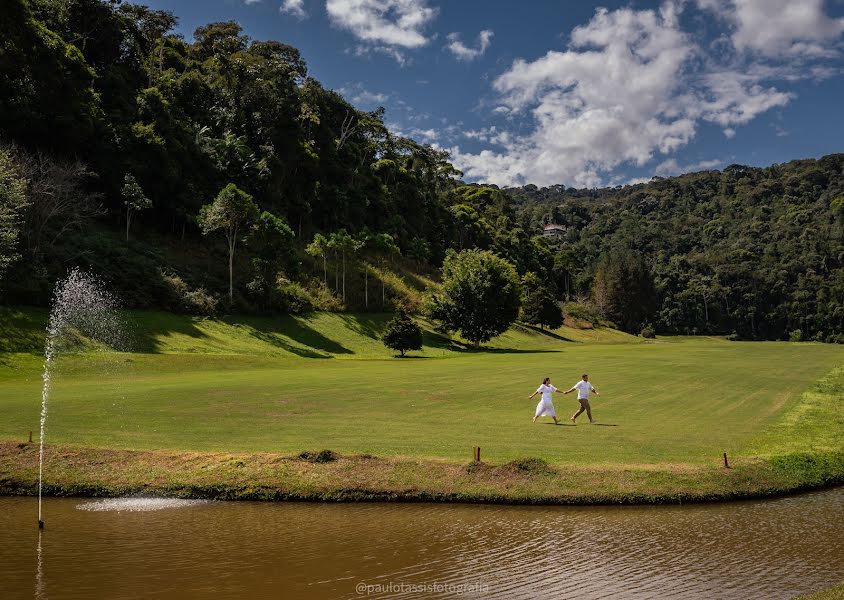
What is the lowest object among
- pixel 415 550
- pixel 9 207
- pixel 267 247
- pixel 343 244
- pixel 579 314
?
pixel 415 550

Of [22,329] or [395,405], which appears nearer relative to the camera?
[395,405]

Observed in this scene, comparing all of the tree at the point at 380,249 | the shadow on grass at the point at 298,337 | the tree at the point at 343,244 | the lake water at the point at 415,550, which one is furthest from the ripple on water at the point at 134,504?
the tree at the point at 380,249

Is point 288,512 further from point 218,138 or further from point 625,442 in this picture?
point 218,138

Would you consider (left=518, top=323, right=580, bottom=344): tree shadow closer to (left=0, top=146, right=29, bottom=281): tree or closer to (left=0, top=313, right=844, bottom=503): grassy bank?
(left=0, top=313, right=844, bottom=503): grassy bank

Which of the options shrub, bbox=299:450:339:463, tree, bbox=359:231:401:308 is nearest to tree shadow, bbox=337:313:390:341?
tree, bbox=359:231:401:308

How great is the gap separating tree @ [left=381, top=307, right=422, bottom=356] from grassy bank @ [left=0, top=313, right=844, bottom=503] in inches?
876

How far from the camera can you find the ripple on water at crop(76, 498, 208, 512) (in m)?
16.8

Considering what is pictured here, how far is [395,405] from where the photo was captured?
2881cm

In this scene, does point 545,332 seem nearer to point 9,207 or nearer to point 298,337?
point 298,337

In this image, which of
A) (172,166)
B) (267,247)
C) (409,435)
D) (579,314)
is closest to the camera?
(409,435)

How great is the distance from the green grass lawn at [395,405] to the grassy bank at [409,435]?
13 cm

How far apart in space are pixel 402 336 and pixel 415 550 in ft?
166

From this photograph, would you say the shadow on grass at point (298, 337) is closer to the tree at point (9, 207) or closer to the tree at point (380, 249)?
the tree at point (380, 249)

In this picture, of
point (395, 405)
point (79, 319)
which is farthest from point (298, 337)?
point (395, 405)
